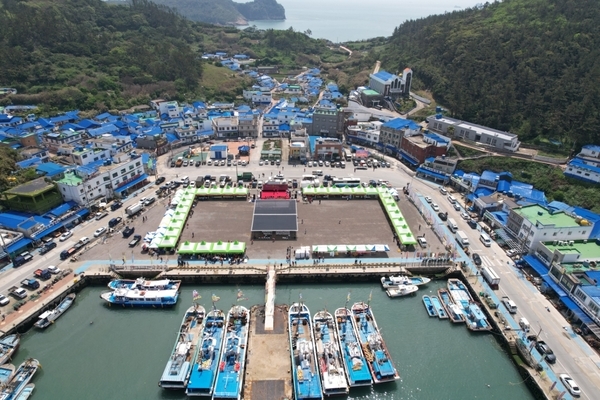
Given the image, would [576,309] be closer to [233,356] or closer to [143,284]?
[233,356]

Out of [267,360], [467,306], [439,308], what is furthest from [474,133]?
[267,360]

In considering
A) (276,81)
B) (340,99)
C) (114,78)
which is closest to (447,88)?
(340,99)

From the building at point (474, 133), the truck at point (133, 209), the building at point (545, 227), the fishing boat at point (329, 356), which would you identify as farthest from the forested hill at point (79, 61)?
the building at point (545, 227)

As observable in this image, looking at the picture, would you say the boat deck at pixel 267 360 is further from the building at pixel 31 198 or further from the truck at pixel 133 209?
the building at pixel 31 198

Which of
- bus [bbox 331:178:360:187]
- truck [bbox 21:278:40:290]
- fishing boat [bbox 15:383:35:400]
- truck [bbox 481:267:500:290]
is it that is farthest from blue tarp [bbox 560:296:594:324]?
truck [bbox 21:278:40:290]

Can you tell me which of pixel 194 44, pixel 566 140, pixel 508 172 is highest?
pixel 194 44

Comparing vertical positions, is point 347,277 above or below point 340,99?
below

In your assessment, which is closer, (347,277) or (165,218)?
(347,277)

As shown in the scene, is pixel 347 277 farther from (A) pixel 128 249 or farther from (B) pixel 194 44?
(B) pixel 194 44
